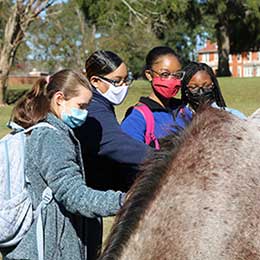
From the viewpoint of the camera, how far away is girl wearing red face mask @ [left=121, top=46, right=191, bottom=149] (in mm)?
3881

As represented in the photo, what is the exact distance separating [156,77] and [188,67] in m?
0.29

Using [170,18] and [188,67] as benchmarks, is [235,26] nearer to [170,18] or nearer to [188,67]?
[170,18]

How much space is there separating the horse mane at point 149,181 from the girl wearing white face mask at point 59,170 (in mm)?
332

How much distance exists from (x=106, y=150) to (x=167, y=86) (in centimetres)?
85

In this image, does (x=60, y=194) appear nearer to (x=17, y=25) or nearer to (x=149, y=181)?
(x=149, y=181)

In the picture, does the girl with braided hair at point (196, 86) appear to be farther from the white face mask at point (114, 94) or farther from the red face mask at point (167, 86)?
the white face mask at point (114, 94)

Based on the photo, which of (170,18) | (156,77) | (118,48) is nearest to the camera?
(156,77)

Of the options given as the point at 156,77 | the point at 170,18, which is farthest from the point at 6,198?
the point at 170,18

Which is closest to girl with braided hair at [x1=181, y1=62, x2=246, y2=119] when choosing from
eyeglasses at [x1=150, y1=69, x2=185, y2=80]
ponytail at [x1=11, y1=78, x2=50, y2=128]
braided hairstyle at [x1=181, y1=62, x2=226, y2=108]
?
braided hairstyle at [x1=181, y1=62, x2=226, y2=108]

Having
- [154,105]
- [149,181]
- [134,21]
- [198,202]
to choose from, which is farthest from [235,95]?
[198,202]

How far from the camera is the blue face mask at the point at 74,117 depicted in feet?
10.7

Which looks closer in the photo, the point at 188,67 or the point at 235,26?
the point at 188,67

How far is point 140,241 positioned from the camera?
8.13 ft

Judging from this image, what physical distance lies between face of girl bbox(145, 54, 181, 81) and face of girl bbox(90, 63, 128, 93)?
393 mm
